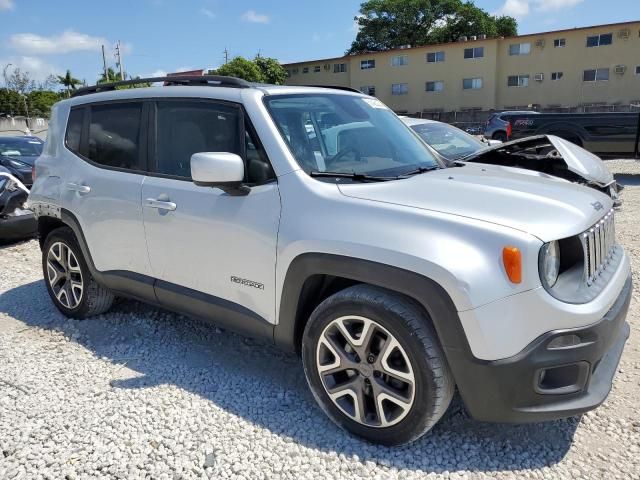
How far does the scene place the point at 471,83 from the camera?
4275cm

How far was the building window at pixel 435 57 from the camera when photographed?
144ft

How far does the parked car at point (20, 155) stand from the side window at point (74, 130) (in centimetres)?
505

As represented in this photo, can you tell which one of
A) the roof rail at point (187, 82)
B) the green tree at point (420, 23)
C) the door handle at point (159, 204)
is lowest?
the door handle at point (159, 204)

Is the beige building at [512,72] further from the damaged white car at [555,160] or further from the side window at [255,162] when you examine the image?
the side window at [255,162]

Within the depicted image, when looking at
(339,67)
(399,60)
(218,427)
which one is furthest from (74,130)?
(339,67)

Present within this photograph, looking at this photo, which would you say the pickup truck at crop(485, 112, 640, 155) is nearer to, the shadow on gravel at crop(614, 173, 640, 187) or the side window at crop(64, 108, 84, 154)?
the shadow on gravel at crop(614, 173, 640, 187)

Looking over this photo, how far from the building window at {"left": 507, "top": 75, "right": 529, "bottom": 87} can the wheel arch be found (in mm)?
43446

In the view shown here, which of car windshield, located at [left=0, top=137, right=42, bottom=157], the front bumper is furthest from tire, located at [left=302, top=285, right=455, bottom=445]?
car windshield, located at [left=0, top=137, right=42, bottom=157]

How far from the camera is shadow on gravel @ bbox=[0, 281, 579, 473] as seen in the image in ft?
8.29

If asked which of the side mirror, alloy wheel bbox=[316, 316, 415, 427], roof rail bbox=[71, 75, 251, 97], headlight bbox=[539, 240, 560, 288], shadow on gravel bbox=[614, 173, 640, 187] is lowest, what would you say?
shadow on gravel bbox=[614, 173, 640, 187]

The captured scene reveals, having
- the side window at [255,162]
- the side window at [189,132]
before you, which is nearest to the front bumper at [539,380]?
the side window at [255,162]

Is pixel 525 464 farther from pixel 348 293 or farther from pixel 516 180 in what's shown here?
pixel 516 180

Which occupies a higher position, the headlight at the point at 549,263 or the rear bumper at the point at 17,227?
the headlight at the point at 549,263

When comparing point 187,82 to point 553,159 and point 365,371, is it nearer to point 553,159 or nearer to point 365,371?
point 365,371
